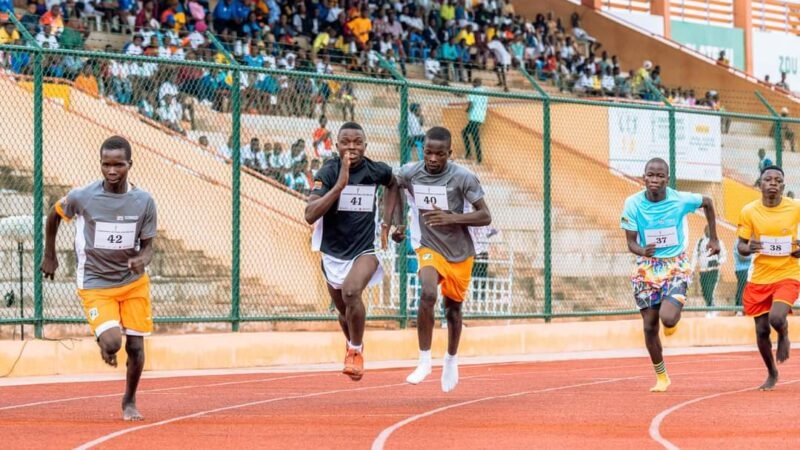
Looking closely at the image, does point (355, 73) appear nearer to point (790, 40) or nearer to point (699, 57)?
point (699, 57)

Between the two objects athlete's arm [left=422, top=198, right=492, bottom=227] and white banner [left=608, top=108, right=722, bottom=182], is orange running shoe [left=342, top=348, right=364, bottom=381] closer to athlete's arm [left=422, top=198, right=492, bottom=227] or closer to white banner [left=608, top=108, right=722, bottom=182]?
athlete's arm [left=422, top=198, right=492, bottom=227]

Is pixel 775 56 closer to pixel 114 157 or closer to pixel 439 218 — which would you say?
pixel 439 218

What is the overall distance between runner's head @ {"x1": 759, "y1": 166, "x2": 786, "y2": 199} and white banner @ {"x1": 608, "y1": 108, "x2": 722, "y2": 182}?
Answer: 10296 mm

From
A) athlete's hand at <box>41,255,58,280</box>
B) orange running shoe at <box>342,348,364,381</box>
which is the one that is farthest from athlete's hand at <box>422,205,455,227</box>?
athlete's hand at <box>41,255,58,280</box>

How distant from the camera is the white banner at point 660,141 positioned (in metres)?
24.6

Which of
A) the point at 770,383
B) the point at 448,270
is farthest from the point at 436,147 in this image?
the point at 770,383

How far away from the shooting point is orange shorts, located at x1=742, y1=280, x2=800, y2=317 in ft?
45.8

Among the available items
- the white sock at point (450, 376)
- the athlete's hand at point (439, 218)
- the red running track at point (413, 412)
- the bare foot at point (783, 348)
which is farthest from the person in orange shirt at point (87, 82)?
the bare foot at point (783, 348)

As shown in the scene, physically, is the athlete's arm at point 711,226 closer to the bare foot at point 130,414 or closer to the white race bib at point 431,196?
→ the white race bib at point 431,196

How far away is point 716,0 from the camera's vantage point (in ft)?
166

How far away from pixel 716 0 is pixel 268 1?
23890 mm

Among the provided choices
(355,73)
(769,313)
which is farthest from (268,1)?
(769,313)

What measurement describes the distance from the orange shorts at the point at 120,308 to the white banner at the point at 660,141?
14931 millimetres

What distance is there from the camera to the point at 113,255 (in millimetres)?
10672
